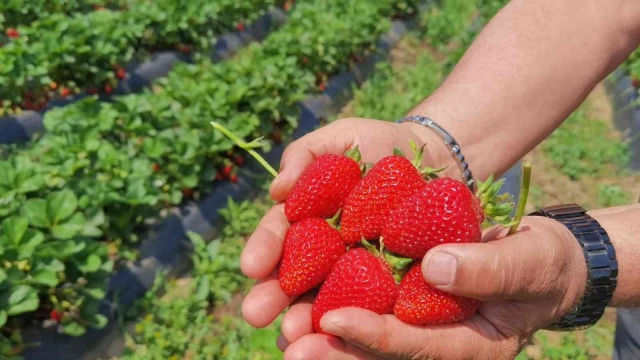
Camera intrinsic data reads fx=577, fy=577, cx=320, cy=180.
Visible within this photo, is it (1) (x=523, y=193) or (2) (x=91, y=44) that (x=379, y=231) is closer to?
(1) (x=523, y=193)

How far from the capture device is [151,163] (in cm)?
411

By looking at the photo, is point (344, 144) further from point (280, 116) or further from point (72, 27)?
point (72, 27)

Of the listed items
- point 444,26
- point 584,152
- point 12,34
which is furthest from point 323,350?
point 444,26

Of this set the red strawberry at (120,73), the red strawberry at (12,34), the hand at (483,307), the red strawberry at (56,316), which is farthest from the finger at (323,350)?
the red strawberry at (12,34)

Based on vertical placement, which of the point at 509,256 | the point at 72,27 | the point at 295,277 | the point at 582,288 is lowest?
the point at 72,27

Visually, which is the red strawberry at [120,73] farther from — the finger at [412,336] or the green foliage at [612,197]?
the finger at [412,336]

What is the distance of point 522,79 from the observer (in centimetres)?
248

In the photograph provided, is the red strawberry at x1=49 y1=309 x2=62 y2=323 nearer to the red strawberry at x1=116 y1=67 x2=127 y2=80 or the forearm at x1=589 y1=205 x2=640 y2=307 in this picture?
the forearm at x1=589 y1=205 x2=640 y2=307

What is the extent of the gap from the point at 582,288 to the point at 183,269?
2941 millimetres

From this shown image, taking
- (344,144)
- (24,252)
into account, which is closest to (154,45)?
(24,252)

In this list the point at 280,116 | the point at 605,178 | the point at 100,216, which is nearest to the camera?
the point at 100,216

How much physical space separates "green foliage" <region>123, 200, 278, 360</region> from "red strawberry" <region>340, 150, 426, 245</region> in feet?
5.82

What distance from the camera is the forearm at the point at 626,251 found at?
183 cm

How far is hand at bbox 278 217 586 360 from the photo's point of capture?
158 cm
